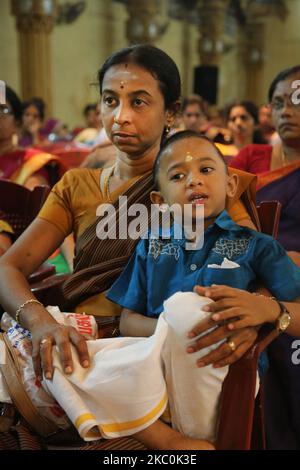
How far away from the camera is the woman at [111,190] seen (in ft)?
5.30

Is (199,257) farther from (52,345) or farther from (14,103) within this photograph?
(14,103)

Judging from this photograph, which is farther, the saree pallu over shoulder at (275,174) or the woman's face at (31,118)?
the woman's face at (31,118)

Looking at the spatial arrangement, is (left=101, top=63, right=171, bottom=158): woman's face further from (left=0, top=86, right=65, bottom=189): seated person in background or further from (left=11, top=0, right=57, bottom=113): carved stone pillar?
(left=11, top=0, right=57, bottom=113): carved stone pillar

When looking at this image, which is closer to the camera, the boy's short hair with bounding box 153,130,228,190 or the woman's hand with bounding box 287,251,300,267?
the boy's short hair with bounding box 153,130,228,190

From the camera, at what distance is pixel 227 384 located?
1.20 meters

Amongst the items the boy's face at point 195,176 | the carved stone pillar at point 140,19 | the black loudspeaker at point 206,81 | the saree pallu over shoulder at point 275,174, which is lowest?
the black loudspeaker at point 206,81

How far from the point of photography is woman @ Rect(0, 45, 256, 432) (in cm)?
162

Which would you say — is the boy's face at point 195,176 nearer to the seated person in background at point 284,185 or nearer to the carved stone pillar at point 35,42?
the seated person in background at point 284,185

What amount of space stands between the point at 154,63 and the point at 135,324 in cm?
71

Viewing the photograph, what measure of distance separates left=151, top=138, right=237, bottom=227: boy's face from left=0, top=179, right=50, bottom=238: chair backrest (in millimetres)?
829

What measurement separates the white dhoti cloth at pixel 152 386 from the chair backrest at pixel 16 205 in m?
1.02

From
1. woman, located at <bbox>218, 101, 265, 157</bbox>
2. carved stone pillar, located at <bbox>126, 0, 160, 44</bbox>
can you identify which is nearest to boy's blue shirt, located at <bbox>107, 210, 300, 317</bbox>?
woman, located at <bbox>218, 101, 265, 157</bbox>

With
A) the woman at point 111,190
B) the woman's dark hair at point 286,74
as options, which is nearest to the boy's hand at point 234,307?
the woman at point 111,190
